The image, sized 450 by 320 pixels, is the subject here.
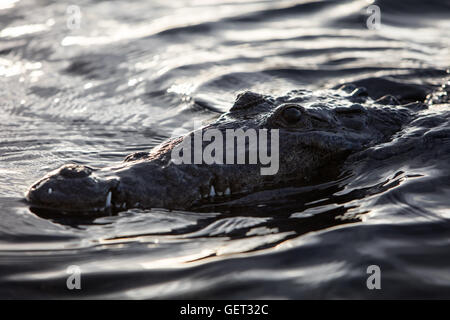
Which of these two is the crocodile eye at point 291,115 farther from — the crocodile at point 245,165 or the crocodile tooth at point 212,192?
the crocodile tooth at point 212,192

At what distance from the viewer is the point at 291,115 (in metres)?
5.09

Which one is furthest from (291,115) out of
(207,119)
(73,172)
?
(207,119)

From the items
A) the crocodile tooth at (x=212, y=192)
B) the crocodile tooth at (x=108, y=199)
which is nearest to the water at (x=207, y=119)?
the crocodile tooth at (x=108, y=199)

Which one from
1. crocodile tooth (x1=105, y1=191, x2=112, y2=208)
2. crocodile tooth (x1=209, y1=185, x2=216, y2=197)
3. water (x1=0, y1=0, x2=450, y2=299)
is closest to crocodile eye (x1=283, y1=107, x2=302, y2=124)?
water (x1=0, y1=0, x2=450, y2=299)

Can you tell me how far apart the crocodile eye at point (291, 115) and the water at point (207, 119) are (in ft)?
1.90

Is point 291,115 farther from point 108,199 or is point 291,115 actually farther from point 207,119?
point 207,119

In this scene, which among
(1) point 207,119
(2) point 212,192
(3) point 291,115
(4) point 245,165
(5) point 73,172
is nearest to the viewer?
(5) point 73,172

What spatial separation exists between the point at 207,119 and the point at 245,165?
2.13m

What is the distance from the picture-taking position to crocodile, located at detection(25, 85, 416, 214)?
4285 millimetres

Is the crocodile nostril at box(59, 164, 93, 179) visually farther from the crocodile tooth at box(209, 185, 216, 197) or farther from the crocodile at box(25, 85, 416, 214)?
the crocodile tooth at box(209, 185, 216, 197)

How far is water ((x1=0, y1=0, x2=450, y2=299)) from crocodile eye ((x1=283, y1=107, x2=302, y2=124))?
1.90 ft
